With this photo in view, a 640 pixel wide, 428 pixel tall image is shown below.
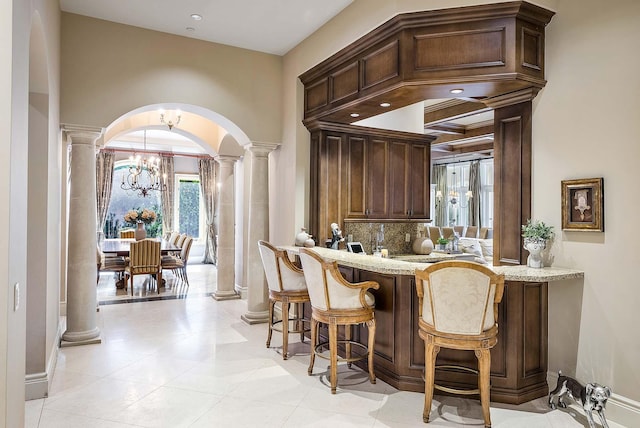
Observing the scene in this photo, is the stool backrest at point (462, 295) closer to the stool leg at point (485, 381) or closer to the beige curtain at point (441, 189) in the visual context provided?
the stool leg at point (485, 381)

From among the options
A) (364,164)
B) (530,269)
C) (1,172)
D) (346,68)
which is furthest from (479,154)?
(1,172)

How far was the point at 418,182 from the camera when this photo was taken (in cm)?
594

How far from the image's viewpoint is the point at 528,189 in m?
3.55

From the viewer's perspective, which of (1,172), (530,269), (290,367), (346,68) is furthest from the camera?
(346,68)

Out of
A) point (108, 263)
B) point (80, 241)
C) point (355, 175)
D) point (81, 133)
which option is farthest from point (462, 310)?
point (108, 263)

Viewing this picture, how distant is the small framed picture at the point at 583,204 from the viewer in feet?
9.95

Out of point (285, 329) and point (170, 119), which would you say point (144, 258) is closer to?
point (170, 119)

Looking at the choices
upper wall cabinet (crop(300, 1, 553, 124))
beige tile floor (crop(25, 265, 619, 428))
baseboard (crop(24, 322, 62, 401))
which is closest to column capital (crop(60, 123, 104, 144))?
beige tile floor (crop(25, 265, 619, 428))

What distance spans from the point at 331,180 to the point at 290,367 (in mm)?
2311

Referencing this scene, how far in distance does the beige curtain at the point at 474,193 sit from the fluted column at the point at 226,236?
8.35m

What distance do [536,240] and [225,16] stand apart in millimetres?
3834

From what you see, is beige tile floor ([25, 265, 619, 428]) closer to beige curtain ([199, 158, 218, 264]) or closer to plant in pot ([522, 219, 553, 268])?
plant in pot ([522, 219, 553, 268])

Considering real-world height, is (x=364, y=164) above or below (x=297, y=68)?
below

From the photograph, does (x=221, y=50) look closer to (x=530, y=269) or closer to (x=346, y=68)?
(x=346, y=68)
